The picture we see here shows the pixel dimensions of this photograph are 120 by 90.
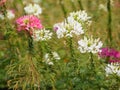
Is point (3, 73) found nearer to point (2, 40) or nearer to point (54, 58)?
point (2, 40)

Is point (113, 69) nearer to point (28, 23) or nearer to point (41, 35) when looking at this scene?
point (41, 35)

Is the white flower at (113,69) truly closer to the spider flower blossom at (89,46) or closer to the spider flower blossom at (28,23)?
the spider flower blossom at (89,46)

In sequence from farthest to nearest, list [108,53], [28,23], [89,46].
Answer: [108,53]
[28,23]
[89,46]

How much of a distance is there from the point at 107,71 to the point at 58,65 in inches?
17.3

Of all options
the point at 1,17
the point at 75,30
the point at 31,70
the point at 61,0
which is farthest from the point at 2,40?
the point at 75,30

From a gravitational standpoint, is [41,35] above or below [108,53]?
above

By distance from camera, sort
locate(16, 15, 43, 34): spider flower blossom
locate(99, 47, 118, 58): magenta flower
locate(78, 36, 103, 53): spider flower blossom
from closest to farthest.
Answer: locate(78, 36, 103, 53): spider flower blossom
locate(16, 15, 43, 34): spider flower blossom
locate(99, 47, 118, 58): magenta flower

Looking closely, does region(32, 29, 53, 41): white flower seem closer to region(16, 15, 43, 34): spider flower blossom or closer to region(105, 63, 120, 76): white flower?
region(16, 15, 43, 34): spider flower blossom

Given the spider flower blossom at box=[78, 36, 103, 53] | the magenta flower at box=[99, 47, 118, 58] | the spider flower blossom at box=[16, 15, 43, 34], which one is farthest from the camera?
the magenta flower at box=[99, 47, 118, 58]

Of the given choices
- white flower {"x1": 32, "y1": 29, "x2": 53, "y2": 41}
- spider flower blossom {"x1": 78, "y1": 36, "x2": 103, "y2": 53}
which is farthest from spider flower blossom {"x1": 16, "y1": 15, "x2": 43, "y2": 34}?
spider flower blossom {"x1": 78, "y1": 36, "x2": 103, "y2": 53}

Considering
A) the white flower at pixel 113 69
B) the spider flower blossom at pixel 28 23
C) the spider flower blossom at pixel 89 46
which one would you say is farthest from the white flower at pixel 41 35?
the white flower at pixel 113 69

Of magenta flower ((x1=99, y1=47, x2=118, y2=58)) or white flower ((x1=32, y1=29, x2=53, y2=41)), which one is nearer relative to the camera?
white flower ((x1=32, y1=29, x2=53, y2=41))

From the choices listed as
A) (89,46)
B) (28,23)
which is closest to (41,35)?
(28,23)

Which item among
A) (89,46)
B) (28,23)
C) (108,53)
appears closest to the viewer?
(89,46)
